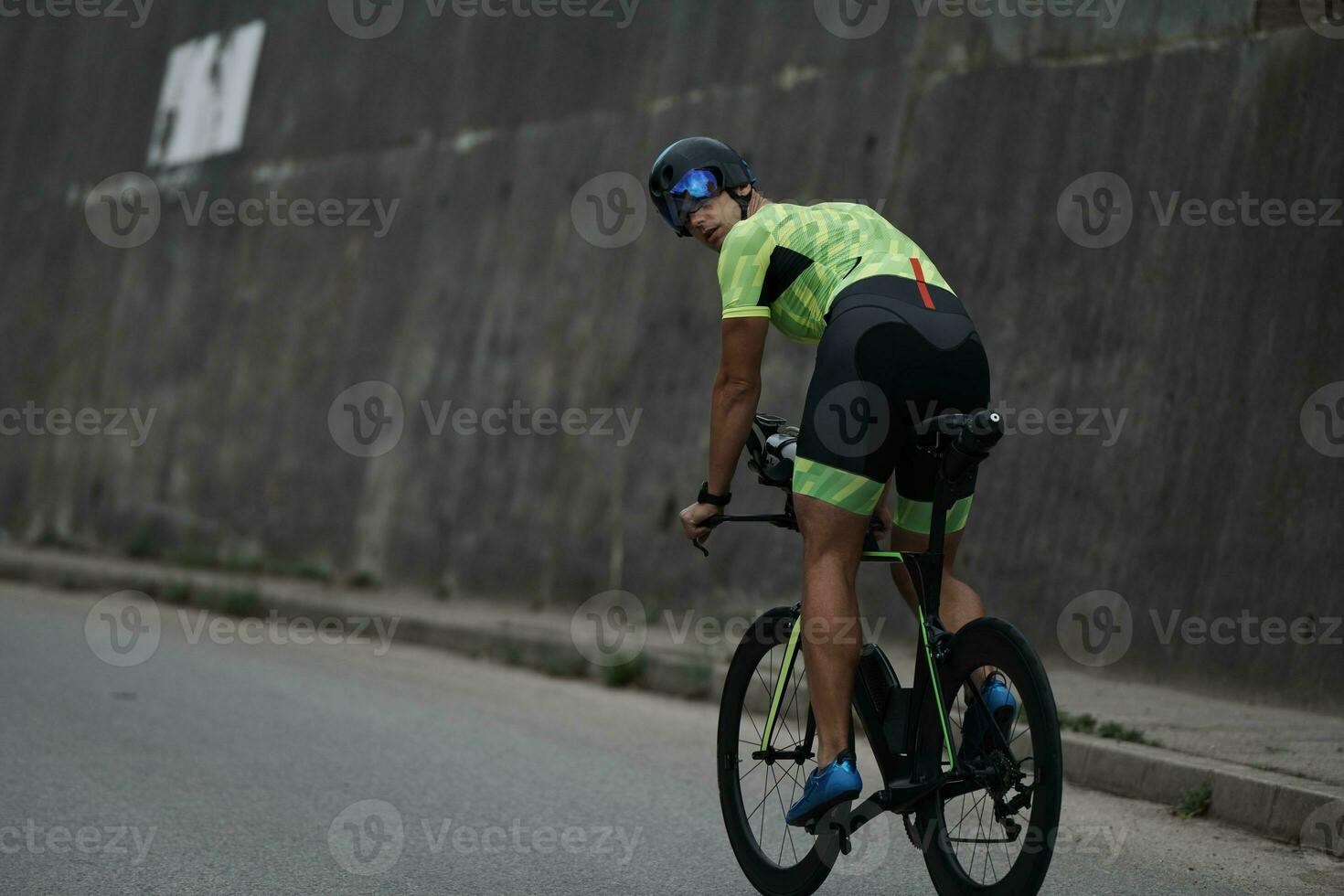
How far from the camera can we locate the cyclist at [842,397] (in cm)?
406

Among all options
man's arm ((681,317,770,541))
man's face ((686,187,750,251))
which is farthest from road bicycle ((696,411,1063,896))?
man's face ((686,187,750,251))

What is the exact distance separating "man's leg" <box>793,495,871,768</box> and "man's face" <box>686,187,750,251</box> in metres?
0.80

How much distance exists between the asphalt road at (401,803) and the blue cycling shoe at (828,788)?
67cm

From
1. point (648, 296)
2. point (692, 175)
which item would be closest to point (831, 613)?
point (692, 175)

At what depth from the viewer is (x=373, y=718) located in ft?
25.9

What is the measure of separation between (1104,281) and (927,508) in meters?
4.85

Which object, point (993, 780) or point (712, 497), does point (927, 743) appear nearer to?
point (993, 780)

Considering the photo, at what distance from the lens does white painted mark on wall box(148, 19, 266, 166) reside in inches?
730

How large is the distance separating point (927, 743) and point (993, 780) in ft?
0.80

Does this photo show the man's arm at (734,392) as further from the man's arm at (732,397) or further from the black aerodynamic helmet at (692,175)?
the black aerodynamic helmet at (692,175)

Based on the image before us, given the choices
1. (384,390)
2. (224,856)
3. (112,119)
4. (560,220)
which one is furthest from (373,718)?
(112,119)

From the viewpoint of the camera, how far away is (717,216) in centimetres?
446

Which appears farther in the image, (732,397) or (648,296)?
(648,296)

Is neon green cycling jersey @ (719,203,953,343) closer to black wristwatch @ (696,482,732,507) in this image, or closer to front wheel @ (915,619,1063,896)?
black wristwatch @ (696,482,732,507)
